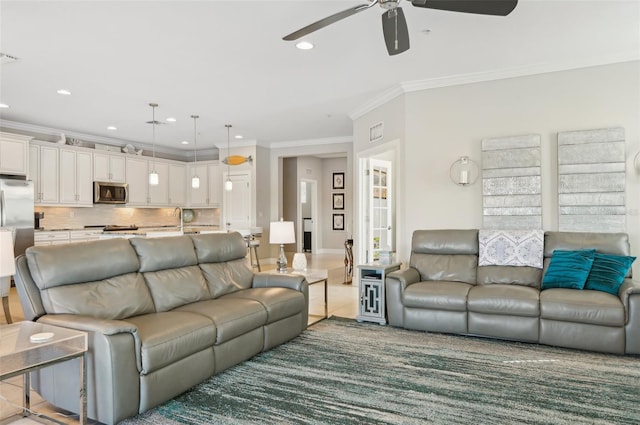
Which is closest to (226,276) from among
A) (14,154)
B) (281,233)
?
(281,233)

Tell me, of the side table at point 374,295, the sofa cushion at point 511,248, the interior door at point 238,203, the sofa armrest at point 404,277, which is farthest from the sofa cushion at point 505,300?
the interior door at point 238,203

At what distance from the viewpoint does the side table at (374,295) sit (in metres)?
4.38

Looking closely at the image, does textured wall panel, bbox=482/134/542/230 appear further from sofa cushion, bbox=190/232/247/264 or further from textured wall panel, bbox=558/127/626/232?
sofa cushion, bbox=190/232/247/264

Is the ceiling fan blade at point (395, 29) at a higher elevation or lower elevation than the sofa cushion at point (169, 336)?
higher

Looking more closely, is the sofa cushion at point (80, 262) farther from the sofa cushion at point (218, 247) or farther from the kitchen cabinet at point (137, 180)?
the kitchen cabinet at point (137, 180)

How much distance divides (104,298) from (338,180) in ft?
31.9

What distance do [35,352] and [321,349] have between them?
2137mm

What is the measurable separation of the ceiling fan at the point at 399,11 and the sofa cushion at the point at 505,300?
229 centimetres

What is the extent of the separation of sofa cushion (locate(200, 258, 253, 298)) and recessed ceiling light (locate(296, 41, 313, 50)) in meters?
2.17

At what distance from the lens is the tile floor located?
244cm

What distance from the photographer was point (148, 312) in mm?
3037

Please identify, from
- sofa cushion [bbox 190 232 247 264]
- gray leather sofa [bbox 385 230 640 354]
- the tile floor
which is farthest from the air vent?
gray leather sofa [bbox 385 230 640 354]

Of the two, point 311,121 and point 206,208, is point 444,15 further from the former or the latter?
point 206,208

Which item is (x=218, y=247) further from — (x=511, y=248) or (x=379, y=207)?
(x=379, y=207)
